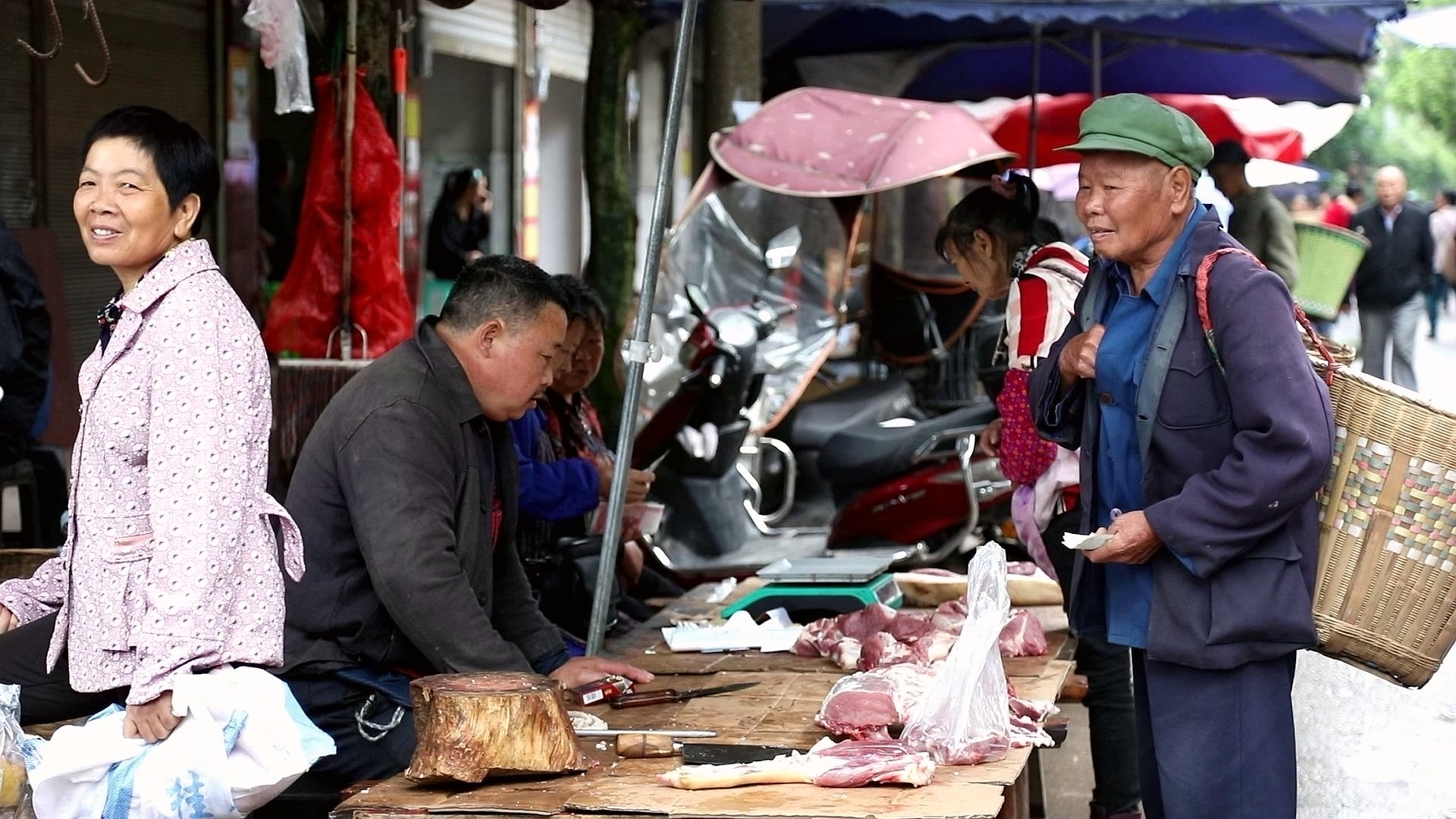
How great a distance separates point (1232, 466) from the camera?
10.9 feet

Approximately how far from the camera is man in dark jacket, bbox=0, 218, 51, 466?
536 centimetres

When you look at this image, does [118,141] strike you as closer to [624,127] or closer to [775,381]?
[624,127]

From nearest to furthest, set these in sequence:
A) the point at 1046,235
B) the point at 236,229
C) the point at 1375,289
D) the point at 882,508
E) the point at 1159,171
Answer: the point at 1159,171 → the point at 1046,235 → the point at 882,508 → the point at 236,229 → the point at 1375,289

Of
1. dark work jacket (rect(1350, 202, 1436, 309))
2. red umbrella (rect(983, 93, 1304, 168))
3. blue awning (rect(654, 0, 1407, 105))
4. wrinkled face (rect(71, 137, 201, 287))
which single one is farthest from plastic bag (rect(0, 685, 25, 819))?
dark work jacket (rect(1350, 202, 1436, 309))

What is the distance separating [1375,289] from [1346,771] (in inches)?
387

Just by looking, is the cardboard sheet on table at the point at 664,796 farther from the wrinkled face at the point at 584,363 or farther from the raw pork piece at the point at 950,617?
the wrinkled face at the point at 584,363

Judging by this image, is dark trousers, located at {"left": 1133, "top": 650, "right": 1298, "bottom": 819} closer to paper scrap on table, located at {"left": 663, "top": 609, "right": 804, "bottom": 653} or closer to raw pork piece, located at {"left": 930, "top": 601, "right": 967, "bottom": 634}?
raw pork piece, located at {"left": 930, "top": 601, "right": 967, "bottom": 634}

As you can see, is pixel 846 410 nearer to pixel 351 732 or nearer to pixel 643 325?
pixel 643 325

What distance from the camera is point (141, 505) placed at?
3.25m

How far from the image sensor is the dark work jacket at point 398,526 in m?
3.69

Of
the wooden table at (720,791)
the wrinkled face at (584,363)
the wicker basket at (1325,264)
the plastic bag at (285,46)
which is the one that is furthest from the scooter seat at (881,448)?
the wicker basket at (1325,264)

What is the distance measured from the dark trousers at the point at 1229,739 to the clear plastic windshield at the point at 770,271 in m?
5.58

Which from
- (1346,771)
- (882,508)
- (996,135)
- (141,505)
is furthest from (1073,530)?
(996,135)

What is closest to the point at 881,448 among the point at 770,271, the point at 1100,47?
the point at 770,271
